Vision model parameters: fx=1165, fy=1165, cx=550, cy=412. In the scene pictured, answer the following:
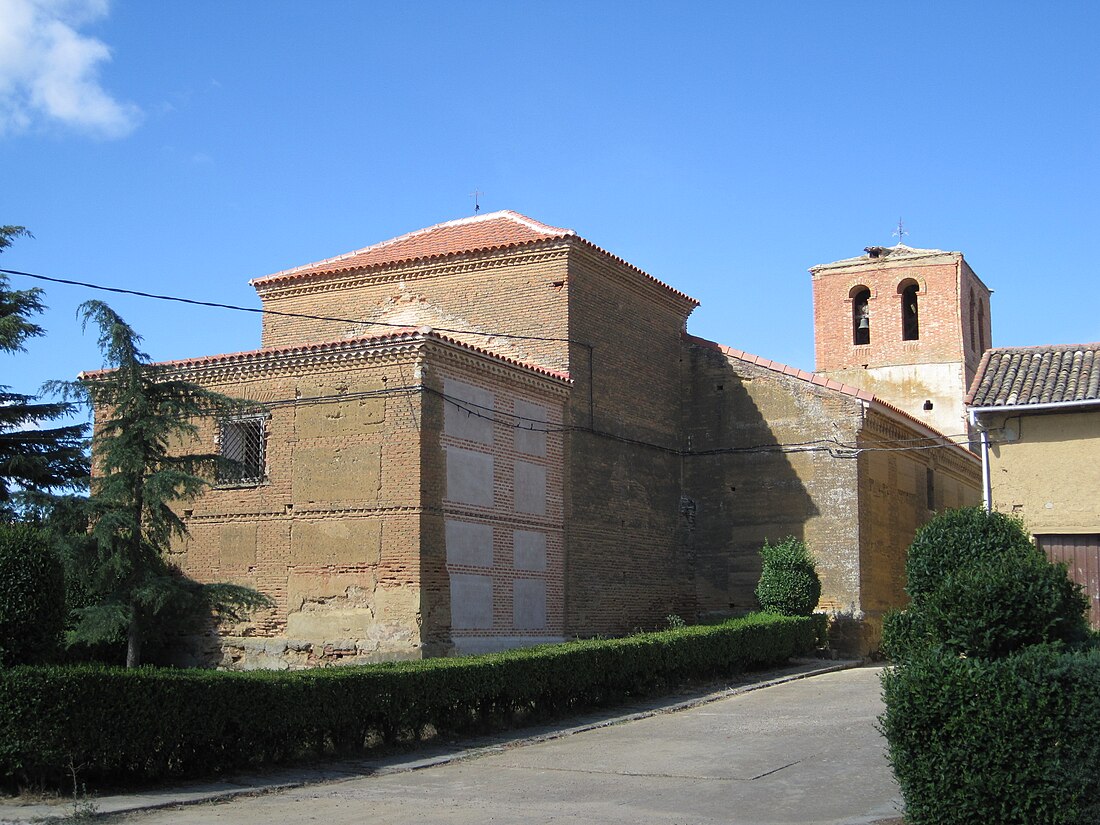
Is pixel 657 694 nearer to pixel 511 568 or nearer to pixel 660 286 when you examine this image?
pixel 511 568

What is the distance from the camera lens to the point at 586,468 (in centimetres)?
2084

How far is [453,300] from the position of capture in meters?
22.5

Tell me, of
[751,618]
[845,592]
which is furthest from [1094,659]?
[845,592]

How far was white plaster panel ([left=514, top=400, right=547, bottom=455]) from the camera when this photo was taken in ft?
63.3

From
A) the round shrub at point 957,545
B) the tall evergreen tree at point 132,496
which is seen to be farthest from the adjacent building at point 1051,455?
the tall evergreen tree at point 132,496

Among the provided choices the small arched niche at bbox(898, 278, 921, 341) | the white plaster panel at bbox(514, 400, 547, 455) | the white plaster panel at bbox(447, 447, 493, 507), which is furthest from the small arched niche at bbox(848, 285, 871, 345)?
the white plaster panel at bbox(447, 447, 493, 507)

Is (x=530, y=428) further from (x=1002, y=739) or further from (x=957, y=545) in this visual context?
(x=1002, y=739)

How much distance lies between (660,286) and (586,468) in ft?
15.8

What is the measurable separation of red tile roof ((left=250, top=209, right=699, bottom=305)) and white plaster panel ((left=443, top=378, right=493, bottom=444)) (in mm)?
4199

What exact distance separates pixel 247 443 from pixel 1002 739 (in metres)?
13.6

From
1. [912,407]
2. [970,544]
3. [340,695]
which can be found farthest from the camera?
[912,407]

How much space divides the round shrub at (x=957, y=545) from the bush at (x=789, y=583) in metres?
10.5

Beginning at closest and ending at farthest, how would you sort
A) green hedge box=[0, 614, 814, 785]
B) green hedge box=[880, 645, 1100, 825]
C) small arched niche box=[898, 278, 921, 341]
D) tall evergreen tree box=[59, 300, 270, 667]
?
green hedge box=[880, 645, 1100, 825] → green hedge box=[0, 614, 814, 785] → tall evergreen tree box=[59, 300, 270, 667] → small arched niche box=[898, 278, 921, 341]

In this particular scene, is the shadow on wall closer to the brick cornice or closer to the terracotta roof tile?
the brick cornice
